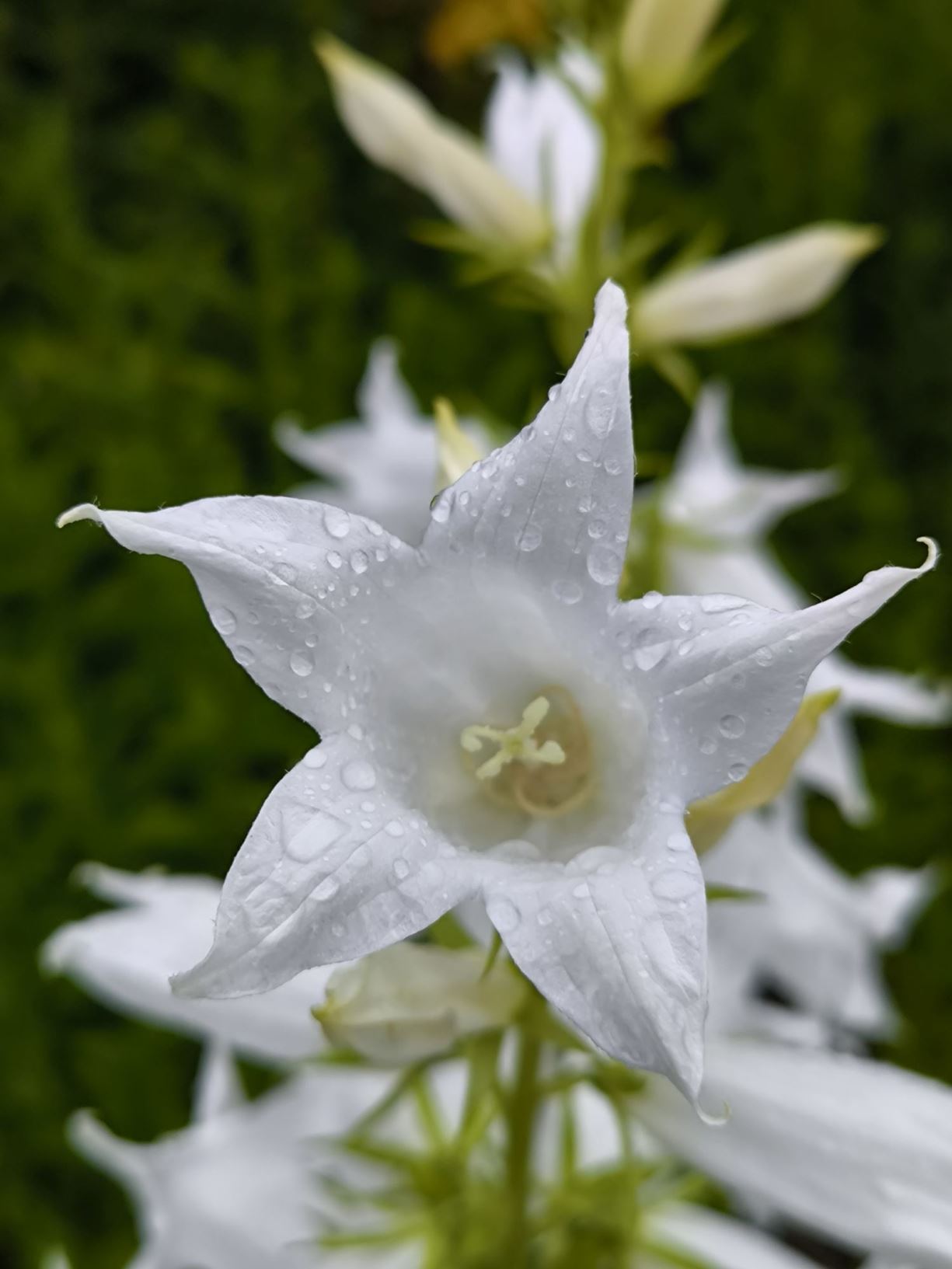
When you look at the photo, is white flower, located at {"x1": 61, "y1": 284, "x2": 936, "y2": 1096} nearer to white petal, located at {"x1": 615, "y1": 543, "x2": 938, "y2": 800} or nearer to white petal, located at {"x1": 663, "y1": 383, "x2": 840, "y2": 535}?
white petal, located at {"x1": 615, "y1": 543, "x2": 938, "y2": 800}

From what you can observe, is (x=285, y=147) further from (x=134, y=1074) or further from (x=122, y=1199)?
(x=122, y=1199)

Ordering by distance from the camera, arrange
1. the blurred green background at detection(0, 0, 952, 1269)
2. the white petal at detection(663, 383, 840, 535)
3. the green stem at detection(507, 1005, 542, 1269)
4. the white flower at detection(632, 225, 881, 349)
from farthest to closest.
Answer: the blurred green background at detection(0, 0, 952, 1269) < the white petal at detection(663, 383, 840, 535) < the white flower at detection(632, 225, 881, 349) < the green stem at detection(507, 1005, 542, 1269)

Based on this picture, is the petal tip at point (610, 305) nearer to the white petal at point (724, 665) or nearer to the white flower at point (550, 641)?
the white flower at point (550, 641)

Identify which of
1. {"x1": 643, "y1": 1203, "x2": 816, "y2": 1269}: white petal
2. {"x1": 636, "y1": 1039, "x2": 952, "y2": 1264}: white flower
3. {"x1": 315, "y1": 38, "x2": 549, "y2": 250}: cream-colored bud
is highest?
{"x1": 315, "y1": 38, "x2": 549, "y2": 250}: cream-colored bud

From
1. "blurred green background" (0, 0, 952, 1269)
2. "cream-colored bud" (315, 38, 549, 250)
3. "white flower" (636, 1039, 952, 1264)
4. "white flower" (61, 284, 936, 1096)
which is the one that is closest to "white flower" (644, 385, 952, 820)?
"cream-colored bud" (315, 38, 549, 250)

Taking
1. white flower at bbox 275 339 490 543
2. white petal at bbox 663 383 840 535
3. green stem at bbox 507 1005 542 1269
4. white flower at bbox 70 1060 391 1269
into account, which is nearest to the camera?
green stem at bbox 507 1005 542 1269

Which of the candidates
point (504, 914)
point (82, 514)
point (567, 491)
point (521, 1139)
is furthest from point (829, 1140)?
point (82, 514)
